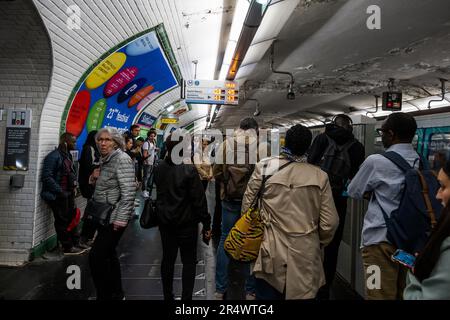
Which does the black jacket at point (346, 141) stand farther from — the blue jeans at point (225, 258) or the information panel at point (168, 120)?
the information panel at point (168, 120)

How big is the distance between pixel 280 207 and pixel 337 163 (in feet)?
3.96

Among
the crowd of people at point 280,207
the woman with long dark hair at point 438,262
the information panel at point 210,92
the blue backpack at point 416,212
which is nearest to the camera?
the woman with long dark hair at point 438,262

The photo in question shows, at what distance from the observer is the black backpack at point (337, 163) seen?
10.3ft

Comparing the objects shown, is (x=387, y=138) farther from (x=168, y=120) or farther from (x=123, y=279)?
(x=168, y=120)

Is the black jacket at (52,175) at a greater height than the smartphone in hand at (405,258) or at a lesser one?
greater

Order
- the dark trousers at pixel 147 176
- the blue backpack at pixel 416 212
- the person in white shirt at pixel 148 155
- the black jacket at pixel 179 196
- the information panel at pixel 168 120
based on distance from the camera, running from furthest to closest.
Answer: the information panel at pixel 168 120 → the dark trousers at pixel 147 176 → the person in white shirt at pixel 148 155 → the black jacket at pixel 179 196 → the blue backpack at pixel 416 212

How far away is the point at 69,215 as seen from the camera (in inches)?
180

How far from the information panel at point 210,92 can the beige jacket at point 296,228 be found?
6596 millimetres

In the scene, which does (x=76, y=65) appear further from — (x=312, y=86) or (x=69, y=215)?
(x=312, y=86)

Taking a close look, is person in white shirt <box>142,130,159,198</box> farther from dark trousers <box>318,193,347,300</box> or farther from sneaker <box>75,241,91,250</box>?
dark trousers <box>318,193,347,300</box>

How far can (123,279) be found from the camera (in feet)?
12.3

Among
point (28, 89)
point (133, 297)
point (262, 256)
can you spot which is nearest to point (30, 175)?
point (28, 89)

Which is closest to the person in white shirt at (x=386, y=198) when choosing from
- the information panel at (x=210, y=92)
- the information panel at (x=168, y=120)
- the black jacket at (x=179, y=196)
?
the black jacket at (x=179, y=196)

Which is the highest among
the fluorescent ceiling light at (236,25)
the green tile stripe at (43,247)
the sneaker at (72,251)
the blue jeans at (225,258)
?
the fluorescent ceiling light at (236,25)
